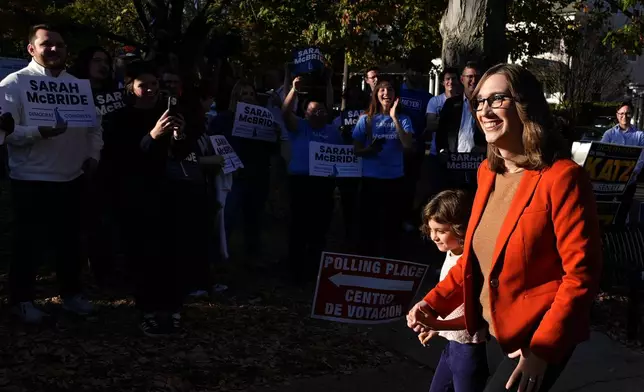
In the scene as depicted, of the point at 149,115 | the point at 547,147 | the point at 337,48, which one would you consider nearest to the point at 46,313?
the point at 149,115

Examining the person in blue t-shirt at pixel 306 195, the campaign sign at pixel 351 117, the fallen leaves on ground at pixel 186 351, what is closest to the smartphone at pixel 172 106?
the fallen leaves on ground at pixel 186 351

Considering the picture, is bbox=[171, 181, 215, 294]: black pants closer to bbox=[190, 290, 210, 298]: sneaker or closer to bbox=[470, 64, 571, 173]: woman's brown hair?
bbox=[190, 290, 210, 298]: sneaker

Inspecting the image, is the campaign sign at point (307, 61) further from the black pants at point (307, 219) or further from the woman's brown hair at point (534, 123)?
the woman's brown hair at point (534, 123)

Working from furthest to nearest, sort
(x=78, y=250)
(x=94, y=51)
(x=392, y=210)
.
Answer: (x=392, y=210) → (x=94, y=51) → (x=78, y=250)

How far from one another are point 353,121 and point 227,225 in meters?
1.70

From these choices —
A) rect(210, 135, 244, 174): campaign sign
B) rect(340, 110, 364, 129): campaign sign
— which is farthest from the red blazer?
rect(340, 110, 364, 129): campaign sign

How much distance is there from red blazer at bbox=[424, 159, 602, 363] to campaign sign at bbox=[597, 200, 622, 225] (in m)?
5.28

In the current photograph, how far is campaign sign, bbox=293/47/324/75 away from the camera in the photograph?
305 inches

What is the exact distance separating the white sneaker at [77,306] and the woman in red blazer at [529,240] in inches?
143

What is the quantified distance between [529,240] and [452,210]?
83cm

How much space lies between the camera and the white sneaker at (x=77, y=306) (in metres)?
5.60

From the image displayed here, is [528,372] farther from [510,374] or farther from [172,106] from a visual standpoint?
[172,106]

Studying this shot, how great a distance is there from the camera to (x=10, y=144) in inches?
205

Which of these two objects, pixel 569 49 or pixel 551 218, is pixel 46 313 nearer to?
pixel 551 218
